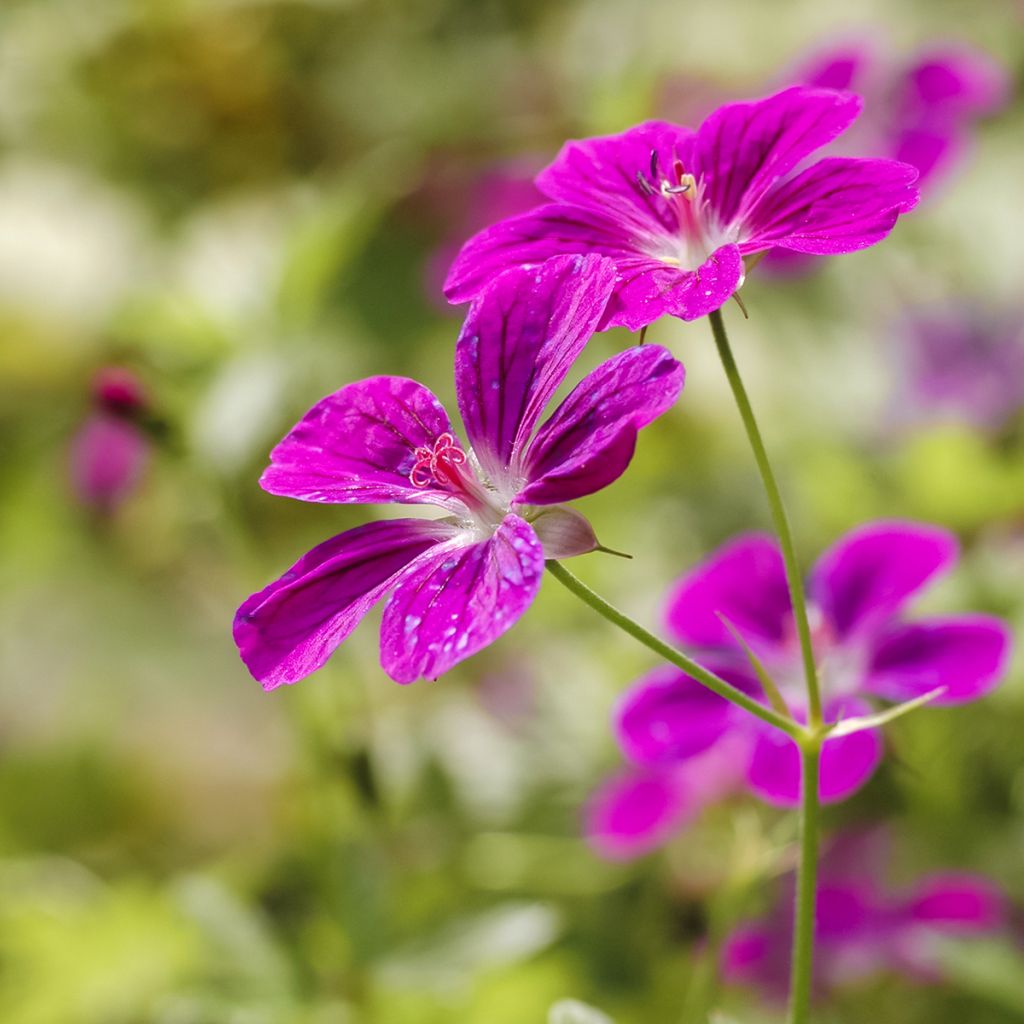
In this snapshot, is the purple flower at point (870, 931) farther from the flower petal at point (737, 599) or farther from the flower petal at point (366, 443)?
the flower petal at point (366, 443)

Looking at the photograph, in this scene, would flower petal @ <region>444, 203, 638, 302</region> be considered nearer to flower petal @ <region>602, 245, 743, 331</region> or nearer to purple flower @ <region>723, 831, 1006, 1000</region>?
flower petal @ <region>602, 245, 743, 331</region>

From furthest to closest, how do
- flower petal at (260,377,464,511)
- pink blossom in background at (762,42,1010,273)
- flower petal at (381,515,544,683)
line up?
pink blossom in background at (762,42,1010,273), flower petal at (260,377,464,511), flower petal at (381,515,544,683)

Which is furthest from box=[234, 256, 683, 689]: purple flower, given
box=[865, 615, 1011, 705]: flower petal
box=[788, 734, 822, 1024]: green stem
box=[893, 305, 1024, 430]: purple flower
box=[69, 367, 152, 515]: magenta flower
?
box=[893, 305, 1024, 430]: purple flower

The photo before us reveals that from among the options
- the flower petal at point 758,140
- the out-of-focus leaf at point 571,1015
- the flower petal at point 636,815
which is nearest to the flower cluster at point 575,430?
the flower petal at point 758,140

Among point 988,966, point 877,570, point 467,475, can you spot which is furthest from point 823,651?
point 467,475

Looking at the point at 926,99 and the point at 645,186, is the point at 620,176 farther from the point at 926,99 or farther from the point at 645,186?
the point at 926,99

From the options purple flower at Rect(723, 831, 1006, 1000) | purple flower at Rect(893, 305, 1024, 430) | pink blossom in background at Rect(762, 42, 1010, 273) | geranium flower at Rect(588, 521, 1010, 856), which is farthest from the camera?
purple flower at Rect(893, 305, 1024, 430)
